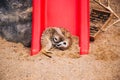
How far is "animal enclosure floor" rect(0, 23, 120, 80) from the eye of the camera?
2.30 metres

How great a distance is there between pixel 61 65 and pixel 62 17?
0.51 m

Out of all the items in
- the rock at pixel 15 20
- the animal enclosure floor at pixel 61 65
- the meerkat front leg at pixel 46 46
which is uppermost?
the rock at pixel 15 20

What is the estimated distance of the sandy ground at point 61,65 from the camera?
230 cm

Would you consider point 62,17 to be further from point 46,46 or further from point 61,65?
point 61,65

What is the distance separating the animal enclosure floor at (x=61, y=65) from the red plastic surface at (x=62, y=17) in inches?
4.3

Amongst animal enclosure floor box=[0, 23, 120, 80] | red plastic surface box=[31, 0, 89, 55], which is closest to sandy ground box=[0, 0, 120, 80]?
animal enclosure floor box=[0, 23, 120, 80]

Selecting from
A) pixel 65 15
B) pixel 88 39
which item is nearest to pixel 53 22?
pixel 65 15

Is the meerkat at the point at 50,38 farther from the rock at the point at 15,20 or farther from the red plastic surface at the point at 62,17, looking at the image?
the rock at the point at 15,20

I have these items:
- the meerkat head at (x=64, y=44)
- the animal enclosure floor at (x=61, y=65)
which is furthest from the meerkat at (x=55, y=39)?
the animal enclosure floor at (x=61, y=65)

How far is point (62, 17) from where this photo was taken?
2734 mm

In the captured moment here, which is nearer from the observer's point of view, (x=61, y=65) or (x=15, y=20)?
(x=61, y=65)

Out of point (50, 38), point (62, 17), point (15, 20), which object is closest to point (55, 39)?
point (50, 38)

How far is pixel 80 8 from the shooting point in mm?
2688

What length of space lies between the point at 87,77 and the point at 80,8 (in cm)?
67
